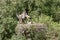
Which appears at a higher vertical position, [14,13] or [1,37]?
[14,13]

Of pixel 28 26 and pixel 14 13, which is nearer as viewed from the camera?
pixel 28 26

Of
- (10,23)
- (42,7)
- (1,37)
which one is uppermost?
(42,7)

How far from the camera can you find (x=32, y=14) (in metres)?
8.64

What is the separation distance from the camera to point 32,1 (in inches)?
343

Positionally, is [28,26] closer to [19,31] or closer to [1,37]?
[19,31]

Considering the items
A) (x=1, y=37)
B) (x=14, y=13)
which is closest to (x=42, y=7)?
(x=14, y=13)

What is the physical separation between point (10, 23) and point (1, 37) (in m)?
0.71

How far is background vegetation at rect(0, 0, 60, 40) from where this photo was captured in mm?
8102

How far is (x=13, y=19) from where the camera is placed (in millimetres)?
8438

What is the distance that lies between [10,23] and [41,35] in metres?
1.46

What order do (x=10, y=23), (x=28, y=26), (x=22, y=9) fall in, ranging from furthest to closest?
(x=22, y=9)
(x=10, y=23)
(x=28, y=26)

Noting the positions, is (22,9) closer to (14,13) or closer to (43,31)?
(14,13)

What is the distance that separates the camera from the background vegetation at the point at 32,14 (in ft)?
26.6

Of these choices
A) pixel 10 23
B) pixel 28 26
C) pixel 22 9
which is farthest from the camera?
pixel 22 9
